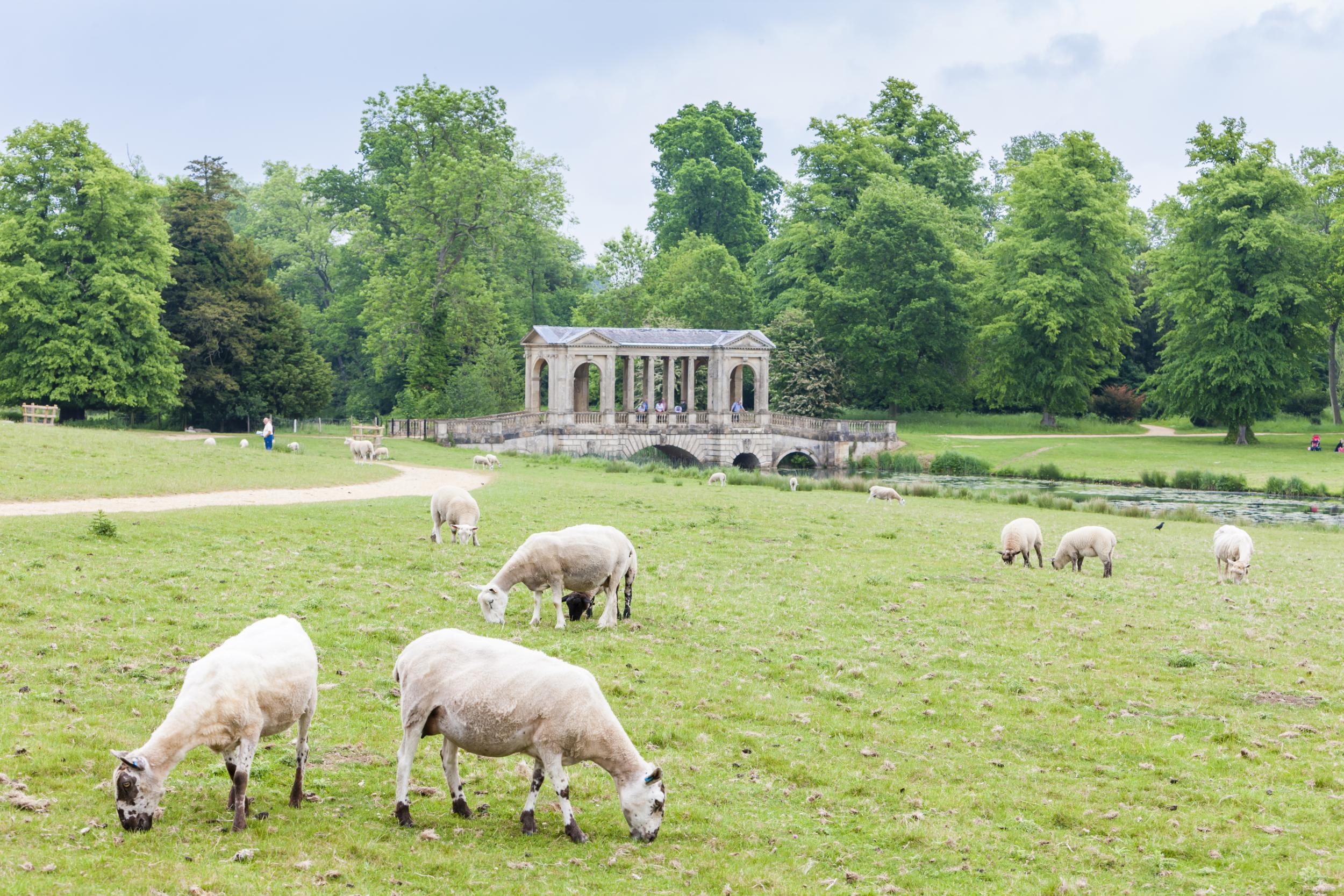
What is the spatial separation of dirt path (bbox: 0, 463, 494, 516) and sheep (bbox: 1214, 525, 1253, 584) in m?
21.4

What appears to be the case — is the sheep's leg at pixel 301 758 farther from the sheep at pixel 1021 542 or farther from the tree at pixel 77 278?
the tree at pixel 77 278

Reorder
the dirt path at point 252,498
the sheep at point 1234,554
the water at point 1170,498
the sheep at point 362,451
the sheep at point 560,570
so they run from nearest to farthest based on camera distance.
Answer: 1. the sheep at point 560,570
2. the dirt path at point 252,498
3. the sheep at point 1234,554
4. the water at point 1170,498
5. the sheep at point 362,451

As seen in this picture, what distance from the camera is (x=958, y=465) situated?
69562mm

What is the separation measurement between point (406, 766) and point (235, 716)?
1.48 m

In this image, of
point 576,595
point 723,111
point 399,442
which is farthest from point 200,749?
point 723,111

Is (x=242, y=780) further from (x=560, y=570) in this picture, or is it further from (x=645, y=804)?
(x=560, y=570)

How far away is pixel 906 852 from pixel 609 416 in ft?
209

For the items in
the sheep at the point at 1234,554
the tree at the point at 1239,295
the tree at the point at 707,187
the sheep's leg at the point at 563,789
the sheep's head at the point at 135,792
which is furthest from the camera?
the tree at the point at 707,187

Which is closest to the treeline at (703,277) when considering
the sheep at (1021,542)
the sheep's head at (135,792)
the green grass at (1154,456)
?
the green grass at (1154,456)

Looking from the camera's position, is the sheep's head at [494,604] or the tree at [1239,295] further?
the tree at [1239,295]

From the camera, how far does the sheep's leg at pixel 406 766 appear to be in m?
9.81

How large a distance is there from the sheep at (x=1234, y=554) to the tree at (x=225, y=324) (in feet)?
181

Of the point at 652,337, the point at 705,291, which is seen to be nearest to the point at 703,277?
the point at 705,291

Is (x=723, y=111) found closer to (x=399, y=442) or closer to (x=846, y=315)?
(x=846, y=315)
